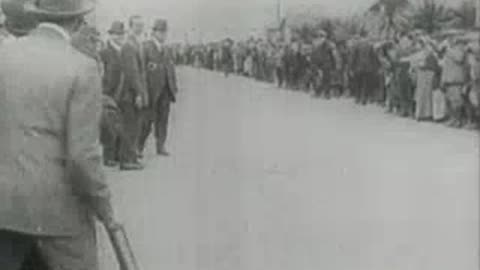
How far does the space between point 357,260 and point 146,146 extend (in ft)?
1.61

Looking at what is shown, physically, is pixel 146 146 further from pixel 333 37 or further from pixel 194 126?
pixel 333 37

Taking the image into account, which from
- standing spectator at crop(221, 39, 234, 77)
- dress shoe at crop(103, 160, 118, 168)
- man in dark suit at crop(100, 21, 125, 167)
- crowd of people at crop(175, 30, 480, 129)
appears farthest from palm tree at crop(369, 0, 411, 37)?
dress shoe at crop(103, 160, 118, 168)

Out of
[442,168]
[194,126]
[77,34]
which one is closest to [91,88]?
[77,34]

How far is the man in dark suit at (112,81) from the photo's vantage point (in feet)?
8.63

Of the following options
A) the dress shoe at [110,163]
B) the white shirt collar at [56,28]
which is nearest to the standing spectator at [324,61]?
the dress shoe at [110,163]

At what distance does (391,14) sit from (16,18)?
708 mm

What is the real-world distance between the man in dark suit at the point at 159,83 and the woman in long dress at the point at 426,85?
0.50 metres

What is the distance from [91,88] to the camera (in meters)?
2.16

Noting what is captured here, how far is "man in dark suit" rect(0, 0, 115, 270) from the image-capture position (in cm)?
215

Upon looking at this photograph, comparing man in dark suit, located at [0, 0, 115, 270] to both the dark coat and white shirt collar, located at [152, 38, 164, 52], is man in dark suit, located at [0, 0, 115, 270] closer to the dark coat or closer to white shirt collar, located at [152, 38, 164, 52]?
white shirt collar, located at [152, 38, 164, 52]

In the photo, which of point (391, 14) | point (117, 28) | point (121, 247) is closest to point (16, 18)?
point (117, 28)

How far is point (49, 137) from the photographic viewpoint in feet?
7.13

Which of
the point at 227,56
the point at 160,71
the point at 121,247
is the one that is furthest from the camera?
the point at 160,71

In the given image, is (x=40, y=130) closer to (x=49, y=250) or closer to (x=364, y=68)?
(x=49, y=250)
